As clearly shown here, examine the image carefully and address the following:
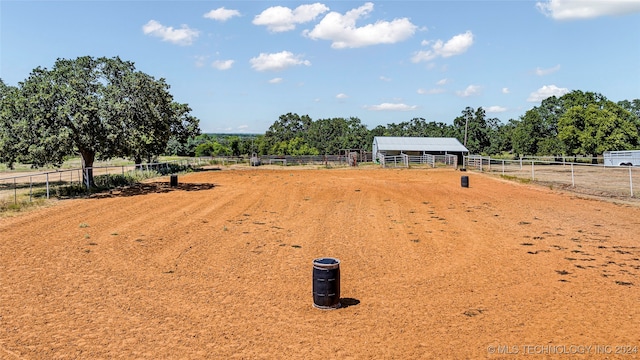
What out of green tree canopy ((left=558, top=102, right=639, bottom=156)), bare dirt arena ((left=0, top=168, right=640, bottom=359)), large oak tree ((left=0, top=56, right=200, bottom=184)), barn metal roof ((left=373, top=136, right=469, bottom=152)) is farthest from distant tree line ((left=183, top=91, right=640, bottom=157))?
large oak tree ((left=0, top=56, right=200, bottom=184))

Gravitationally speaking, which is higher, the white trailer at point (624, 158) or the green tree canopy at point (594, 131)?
the green tree canopy at point (594, 131)

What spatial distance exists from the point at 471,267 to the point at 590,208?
38.2 feet

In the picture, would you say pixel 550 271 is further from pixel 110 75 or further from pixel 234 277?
pixel 110 75

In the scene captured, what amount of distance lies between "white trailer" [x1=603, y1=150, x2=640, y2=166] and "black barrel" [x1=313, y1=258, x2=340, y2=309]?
50.0 meters

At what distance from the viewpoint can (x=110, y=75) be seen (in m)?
27.9

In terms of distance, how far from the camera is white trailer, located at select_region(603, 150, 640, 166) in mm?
48062

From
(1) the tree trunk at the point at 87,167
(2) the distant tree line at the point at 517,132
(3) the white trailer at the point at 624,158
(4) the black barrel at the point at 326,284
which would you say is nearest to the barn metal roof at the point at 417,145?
(2) the distant tree line at the point at 517,132

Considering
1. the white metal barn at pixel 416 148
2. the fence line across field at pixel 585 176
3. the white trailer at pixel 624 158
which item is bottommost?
the fence line across field at pixel 585 176

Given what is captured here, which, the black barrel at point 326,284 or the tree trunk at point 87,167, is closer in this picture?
the black barrel at point 326,284

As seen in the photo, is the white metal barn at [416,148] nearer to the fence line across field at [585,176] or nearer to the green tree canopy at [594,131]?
the green tree canopy at [594,131]

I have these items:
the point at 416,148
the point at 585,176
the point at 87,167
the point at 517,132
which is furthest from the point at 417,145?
the point at 87,167

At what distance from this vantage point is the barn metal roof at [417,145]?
202ft

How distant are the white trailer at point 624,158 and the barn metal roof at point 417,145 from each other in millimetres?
17423

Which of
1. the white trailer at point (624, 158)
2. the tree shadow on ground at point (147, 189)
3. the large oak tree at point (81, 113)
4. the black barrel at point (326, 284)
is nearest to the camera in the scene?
the black barrel at point (326, 284)
